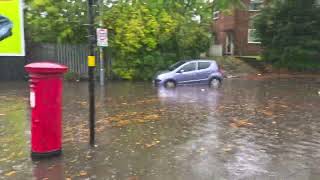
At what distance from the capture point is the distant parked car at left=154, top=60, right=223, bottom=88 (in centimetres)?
2428

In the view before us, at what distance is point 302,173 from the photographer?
6.93 metres

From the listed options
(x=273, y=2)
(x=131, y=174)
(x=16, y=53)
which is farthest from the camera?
(x=273, y=2)

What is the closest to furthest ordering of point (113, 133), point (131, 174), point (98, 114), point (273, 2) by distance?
point (131, 174)
point (113, 133)
point (98, 114)
point (273, 2)

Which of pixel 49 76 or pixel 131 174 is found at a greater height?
pixel 49 76

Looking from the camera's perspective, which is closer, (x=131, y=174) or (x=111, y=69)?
(x=131, y=174)

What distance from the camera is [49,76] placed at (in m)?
7.76

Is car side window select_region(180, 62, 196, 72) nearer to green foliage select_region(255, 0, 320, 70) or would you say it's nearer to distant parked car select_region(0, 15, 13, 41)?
distant parked car select_region(0, 15, 13, 41)

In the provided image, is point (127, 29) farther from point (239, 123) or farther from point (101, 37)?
point (239, 123)

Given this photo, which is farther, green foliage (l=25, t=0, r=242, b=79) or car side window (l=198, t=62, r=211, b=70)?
green foliage (l=25, t=0, r=242, b=79)

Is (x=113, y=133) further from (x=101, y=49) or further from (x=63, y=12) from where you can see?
(x=63, y=12)

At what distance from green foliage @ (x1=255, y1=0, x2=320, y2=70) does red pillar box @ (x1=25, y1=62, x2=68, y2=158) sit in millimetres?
26747

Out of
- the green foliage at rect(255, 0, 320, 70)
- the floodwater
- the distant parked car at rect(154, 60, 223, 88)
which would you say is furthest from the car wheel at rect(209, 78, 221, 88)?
the floodwater

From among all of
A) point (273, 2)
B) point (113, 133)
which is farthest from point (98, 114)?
point (273, 2)

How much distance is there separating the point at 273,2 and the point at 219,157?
28.5 meters
